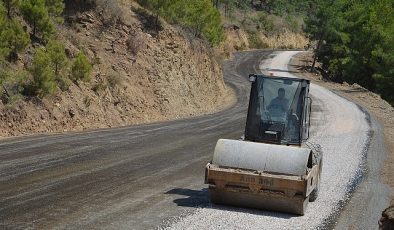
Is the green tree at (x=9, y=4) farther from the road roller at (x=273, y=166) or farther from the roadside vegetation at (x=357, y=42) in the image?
the roadside vegetation at (x=357, y=42)

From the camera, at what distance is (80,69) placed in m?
22.9

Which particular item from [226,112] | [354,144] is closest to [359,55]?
[226,112]

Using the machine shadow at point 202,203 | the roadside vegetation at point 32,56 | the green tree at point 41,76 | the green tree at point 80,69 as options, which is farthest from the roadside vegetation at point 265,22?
the machine shadow at point 202,203

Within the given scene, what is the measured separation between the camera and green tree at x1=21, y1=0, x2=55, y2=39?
2225cm

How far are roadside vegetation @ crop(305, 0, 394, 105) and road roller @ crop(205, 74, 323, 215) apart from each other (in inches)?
1634

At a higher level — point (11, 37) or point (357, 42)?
point (357, 42)

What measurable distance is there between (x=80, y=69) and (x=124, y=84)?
4289 millimetres

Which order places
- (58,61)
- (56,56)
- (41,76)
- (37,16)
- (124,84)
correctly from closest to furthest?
1. (41,76)
2. (56,56)
3. (58,61)
4. (37,16)
5. (124,84)

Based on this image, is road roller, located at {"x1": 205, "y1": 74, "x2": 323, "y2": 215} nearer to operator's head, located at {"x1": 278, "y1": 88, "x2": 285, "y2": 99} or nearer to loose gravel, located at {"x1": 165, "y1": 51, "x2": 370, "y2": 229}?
operator's head, located at {"x1": 278, "y1": 88, "x2": 285, "y2": 99}

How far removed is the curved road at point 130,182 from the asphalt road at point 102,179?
0.02 metres

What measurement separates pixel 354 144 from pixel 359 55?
3933 cm

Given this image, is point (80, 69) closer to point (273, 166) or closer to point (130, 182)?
point (130, 182)

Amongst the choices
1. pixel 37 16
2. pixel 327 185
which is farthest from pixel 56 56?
pixel 327 185

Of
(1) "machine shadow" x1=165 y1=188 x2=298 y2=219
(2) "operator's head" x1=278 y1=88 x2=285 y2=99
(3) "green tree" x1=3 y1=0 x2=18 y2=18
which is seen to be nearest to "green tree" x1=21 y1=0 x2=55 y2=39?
(3) "green tree" x1=3 y1=0 x2=18 y2=18
